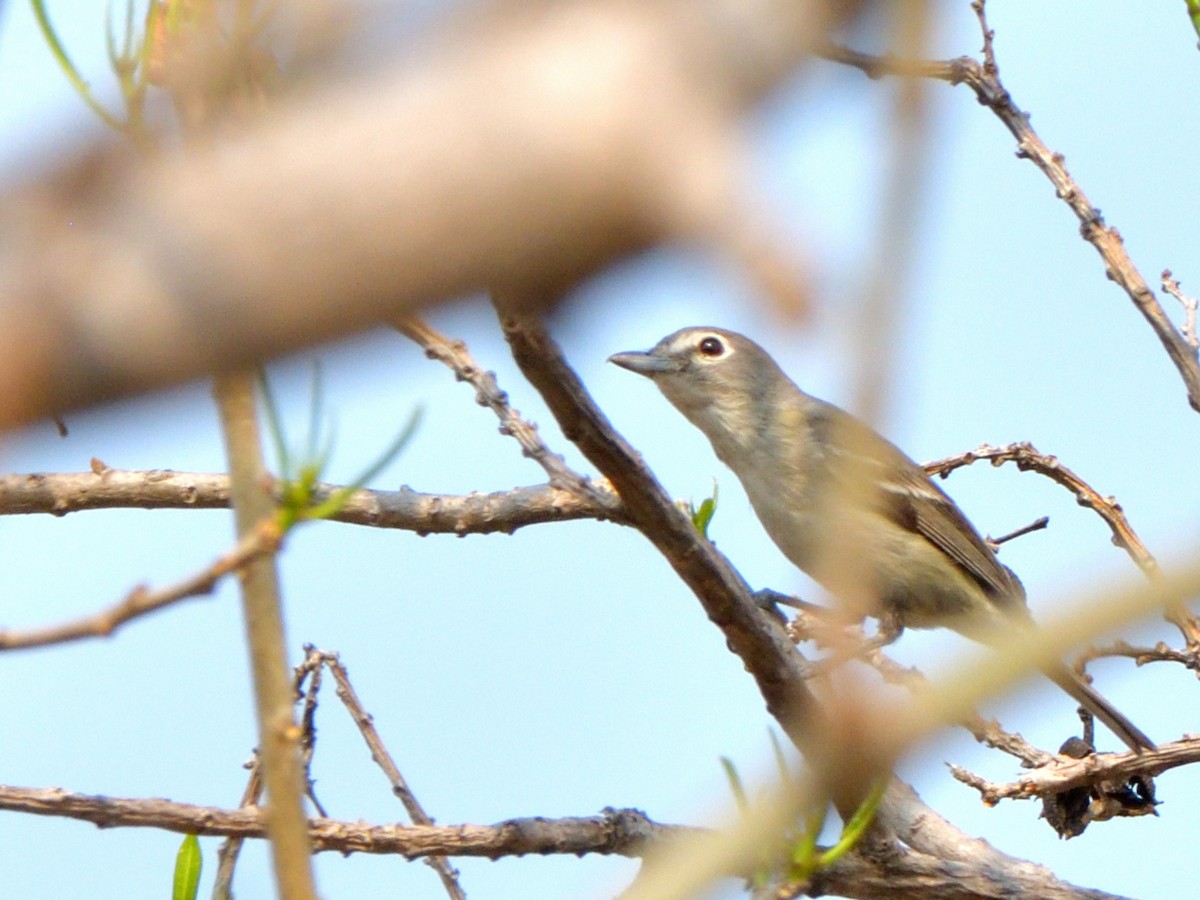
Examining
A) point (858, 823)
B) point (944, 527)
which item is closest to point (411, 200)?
point (858, 823)

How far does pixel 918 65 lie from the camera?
107 centimetres

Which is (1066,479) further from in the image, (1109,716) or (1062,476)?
(1109,716)

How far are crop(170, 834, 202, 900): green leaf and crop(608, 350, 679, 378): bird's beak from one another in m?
4.75

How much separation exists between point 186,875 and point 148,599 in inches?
61.7

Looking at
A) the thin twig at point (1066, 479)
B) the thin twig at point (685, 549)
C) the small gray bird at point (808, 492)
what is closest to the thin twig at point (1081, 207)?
the thin twig at point (1066, 479)

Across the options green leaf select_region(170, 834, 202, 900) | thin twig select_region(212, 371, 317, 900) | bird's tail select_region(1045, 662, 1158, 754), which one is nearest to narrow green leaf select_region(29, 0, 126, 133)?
thin twig select_region(212, 371, 317, 900)

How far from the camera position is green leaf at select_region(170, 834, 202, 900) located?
304 centimetres

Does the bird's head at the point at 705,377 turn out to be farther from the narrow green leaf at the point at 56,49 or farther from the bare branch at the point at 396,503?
the narrow green leaf at the point at 56,49

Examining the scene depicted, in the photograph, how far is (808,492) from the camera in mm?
7125

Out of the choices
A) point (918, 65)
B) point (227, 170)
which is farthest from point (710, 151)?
point (227, 170)

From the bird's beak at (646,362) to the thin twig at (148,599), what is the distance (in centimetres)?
581

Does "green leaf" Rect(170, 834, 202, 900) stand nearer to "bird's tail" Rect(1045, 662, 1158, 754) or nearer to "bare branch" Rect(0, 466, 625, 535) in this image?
"bare branch" Rect(0, 466, 625, 535)

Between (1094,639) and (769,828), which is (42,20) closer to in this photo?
(769,828)

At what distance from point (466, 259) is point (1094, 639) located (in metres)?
0.70
